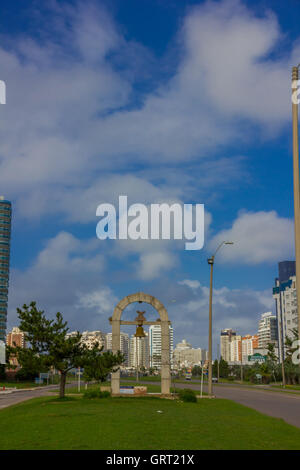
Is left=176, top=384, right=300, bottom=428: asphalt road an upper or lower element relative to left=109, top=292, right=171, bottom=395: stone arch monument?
lower

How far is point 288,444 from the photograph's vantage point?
1468 centimetres

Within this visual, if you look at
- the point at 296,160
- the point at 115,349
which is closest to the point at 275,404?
the point at 115,349

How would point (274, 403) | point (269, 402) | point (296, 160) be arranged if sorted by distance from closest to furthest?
point (296, 160), point (274, 403), point (269, 402)

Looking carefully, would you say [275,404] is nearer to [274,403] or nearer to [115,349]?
[274,403]

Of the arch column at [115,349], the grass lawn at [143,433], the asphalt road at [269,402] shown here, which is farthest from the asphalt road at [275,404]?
the arch column at [115,349]

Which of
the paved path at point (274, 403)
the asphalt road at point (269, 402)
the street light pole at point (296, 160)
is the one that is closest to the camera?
the street light pole at point (296, 160)

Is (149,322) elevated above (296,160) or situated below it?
below

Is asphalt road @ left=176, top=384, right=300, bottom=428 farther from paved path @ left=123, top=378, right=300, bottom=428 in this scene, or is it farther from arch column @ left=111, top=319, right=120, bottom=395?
arch column @ left=111, top=319, right=120, bottom=395

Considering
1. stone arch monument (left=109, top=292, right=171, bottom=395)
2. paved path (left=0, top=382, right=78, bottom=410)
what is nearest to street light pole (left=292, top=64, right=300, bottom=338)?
stone arch monument (left=109, top=292, right=171, bottom=395)

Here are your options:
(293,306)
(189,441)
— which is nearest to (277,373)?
(293,306)

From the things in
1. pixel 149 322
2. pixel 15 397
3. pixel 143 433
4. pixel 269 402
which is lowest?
pixel 15 397

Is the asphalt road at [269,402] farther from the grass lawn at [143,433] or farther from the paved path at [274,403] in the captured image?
the grass lawn at [143,433]

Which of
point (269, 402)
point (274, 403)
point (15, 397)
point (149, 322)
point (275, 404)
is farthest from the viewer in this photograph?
point (15, 397)
